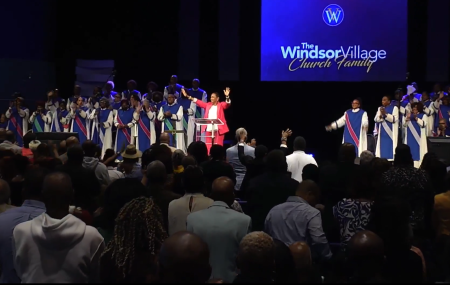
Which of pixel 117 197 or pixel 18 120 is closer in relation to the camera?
pixel 117 197

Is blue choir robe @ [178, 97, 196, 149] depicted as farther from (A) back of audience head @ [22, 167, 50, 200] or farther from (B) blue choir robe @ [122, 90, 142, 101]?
(A) back of audience head @ [22, 167, 50, 200]

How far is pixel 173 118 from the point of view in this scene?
1645 cm

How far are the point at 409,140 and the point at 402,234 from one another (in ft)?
41.5

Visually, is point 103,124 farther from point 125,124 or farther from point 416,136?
point 416,136

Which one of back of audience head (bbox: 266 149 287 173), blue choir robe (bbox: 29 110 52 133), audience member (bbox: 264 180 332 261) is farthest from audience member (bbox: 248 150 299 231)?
blue choir robe (bbox: 29 110 52 133)

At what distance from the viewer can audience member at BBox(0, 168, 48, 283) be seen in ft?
14.4

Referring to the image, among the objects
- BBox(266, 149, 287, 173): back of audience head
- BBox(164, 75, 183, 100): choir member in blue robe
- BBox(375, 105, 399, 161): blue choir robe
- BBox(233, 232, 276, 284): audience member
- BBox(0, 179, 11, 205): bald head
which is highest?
BBox(164, 75, 183, 100): choir member in blue robe

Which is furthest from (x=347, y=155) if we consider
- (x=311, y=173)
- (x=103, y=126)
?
(x=103, y=126)

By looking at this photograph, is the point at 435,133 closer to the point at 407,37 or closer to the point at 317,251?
the point at 407,37

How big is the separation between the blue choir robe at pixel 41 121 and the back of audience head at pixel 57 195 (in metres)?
14.2

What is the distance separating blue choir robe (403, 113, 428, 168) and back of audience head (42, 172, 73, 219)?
1316 centimetres

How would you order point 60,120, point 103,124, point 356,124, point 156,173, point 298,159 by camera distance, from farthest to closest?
1. point 60,120
2. point 103,124
3. point 356,124
4. point 298,159
5. point 156,173

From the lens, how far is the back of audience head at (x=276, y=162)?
20.1 ft

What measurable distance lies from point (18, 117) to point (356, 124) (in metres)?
8.43
